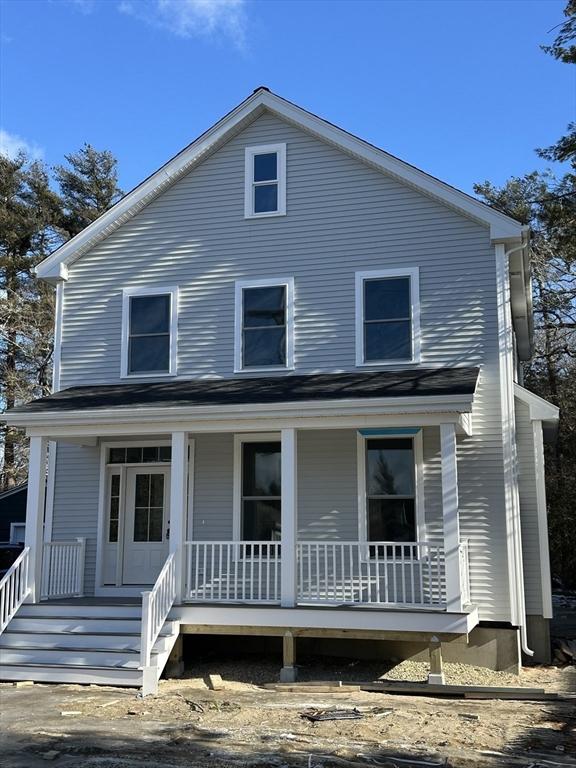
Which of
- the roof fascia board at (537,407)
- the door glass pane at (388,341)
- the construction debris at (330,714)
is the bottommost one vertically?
the construction debris at (330,714)

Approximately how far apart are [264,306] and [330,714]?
708 centimetres

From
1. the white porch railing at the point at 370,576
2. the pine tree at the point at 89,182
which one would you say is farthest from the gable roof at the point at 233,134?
the pine tree at the point at 89,182

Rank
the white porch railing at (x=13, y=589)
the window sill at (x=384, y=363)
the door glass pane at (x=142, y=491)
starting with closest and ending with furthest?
the white porch railing at (x=13, y=589), the window sill at (x=384, y=363), the door glass pane at (x=142, y=491)

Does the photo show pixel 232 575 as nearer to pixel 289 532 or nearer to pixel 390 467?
pixel 289 532

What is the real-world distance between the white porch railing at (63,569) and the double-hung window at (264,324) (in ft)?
13.4

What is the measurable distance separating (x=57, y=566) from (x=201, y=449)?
296 centimetres

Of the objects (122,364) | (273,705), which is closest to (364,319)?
(122,364)

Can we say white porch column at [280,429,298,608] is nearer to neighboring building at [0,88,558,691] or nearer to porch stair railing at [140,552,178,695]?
neighboring building at [0,88,558,691]

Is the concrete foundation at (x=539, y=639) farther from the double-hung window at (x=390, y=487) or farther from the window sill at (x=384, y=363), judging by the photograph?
the window sill at (x=384, y=363)

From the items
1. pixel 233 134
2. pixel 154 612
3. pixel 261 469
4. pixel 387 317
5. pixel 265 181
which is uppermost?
pixel 233 134

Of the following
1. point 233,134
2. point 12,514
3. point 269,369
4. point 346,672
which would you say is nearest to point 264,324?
point 269,369

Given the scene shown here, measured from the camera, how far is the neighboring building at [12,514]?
2094cm

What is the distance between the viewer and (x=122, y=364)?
45.8 ft

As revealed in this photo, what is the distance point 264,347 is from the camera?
1339 centimetres
